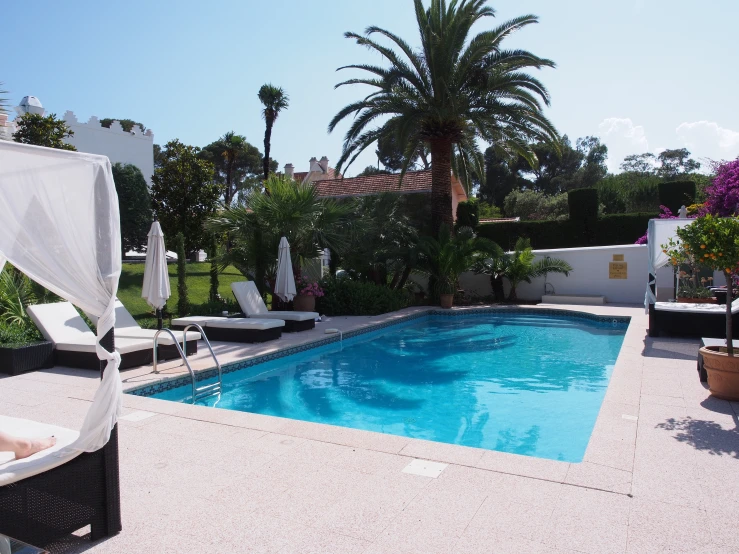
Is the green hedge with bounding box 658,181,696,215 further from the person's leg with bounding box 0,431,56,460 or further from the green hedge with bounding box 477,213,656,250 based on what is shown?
the person's leg with bounding box 0,431,56,460

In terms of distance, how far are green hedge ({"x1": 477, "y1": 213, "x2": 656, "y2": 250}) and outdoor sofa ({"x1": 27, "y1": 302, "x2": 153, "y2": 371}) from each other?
61.5 ft

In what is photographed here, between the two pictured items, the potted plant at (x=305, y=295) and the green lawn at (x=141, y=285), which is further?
the potted plant at (x=305, y=295)

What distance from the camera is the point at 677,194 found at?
896 inches

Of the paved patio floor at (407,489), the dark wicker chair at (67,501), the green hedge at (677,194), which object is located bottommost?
the paved patio floor at (407,489)

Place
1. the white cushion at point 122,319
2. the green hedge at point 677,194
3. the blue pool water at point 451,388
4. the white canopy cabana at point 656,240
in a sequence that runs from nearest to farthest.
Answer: the blue pool water at point 451,388 → the white cushion at point 122,319 → the white canopy cabana at point 656,240 → the green hedge at point 677,194

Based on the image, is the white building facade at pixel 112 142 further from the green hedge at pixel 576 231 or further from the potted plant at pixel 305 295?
the green hedge at pixel 576 231

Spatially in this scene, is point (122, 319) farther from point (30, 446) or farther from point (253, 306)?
point (30, 446)

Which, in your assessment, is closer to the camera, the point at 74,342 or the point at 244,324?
the point at 74,342

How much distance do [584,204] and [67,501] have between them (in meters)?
24.4

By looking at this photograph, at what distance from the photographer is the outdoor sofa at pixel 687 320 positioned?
985cm

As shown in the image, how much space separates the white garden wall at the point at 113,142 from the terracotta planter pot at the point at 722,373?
95.4ft

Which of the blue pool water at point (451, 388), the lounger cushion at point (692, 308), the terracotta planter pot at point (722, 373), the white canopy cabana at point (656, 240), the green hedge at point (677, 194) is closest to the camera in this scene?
the terracotta planter pot at point (722, 373)

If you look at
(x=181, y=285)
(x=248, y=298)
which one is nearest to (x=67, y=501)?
(x=248, y=298)

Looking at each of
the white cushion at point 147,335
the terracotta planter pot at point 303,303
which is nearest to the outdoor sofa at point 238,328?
the white cushion at point 147,335
